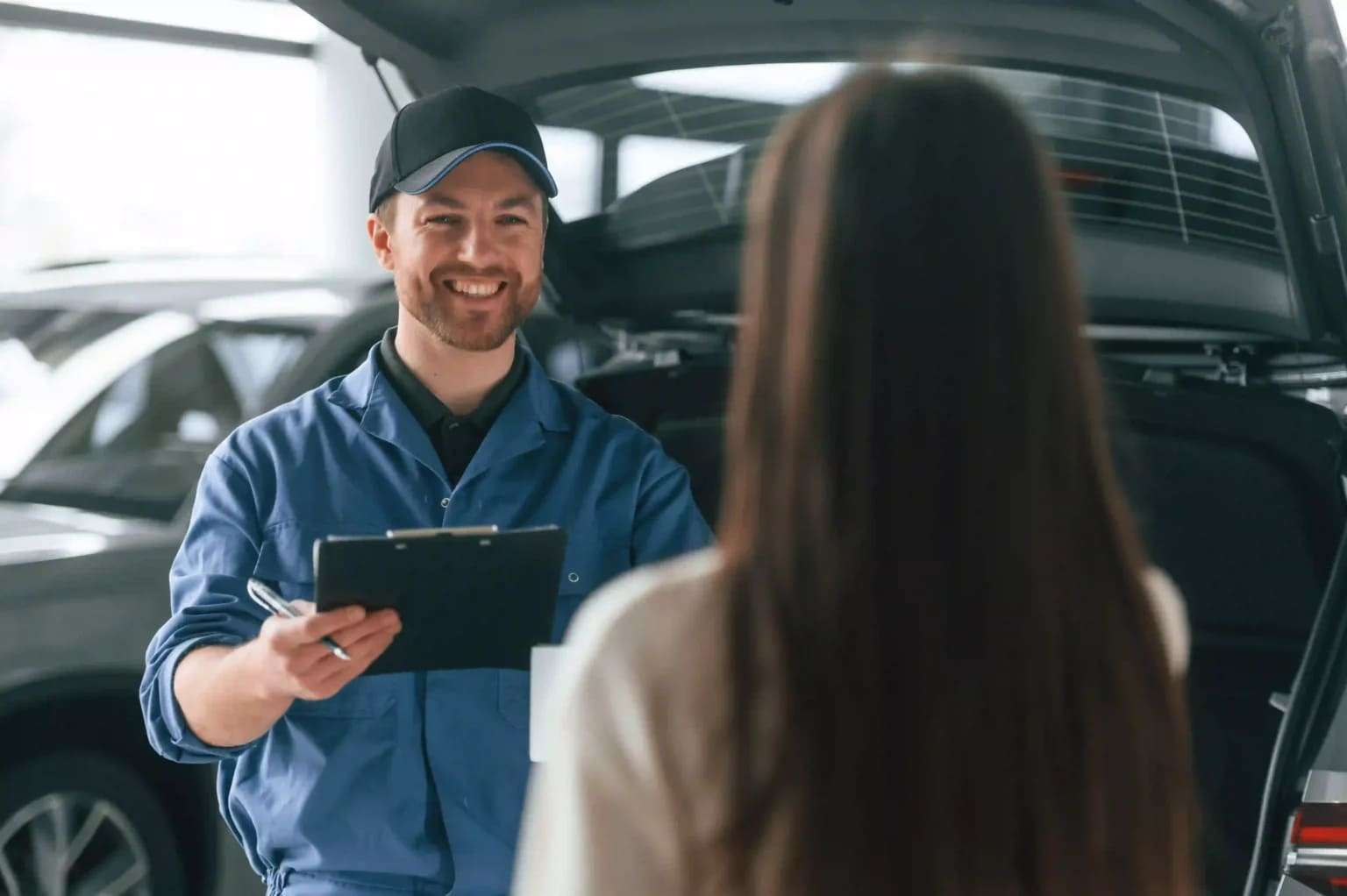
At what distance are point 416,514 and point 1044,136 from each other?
0.88m

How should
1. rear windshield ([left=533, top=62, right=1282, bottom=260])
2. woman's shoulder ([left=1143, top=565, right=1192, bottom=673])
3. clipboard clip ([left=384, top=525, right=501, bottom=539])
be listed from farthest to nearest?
1. rear windshield ([left=533, top=62, right=1282, bottom=260])
2. clipboard clip ([left=384, top=525, right=501, bottom=539])
3. woman's shoulder ([left=1143, top=565, right=1192, bottom=673])

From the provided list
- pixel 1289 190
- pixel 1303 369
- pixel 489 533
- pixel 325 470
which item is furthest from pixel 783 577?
pixel 1303 369

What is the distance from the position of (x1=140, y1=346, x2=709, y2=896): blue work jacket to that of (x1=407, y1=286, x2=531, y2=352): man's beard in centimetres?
7

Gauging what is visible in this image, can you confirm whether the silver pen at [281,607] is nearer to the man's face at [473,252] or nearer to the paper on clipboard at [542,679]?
the paper on clipboard at [542,679]

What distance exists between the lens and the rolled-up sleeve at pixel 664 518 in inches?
76.7

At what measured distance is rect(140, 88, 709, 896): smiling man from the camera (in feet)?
5.87

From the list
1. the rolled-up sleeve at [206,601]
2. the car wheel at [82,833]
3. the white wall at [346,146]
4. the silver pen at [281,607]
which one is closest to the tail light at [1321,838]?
the silver pen at [281,607]

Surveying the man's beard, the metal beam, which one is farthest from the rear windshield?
the metal beam

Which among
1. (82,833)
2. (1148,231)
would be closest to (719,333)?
(1148,231)

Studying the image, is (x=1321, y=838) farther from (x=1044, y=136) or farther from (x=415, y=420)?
(x=415, y=420)

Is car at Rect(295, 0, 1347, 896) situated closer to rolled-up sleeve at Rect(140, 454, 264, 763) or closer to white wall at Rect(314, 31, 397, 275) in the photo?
rolled-up sleeve at Rect(140, 454, 264, 763)

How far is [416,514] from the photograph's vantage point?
6.29 feet

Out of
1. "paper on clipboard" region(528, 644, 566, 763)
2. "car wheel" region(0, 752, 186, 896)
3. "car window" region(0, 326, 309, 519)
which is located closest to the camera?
"paper on clipboard" region(528, 644, 566, 763)

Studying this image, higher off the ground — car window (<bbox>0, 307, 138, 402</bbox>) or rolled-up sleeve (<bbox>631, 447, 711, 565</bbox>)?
car window (<bbox>0, 307, 138, 402</bbox>)
